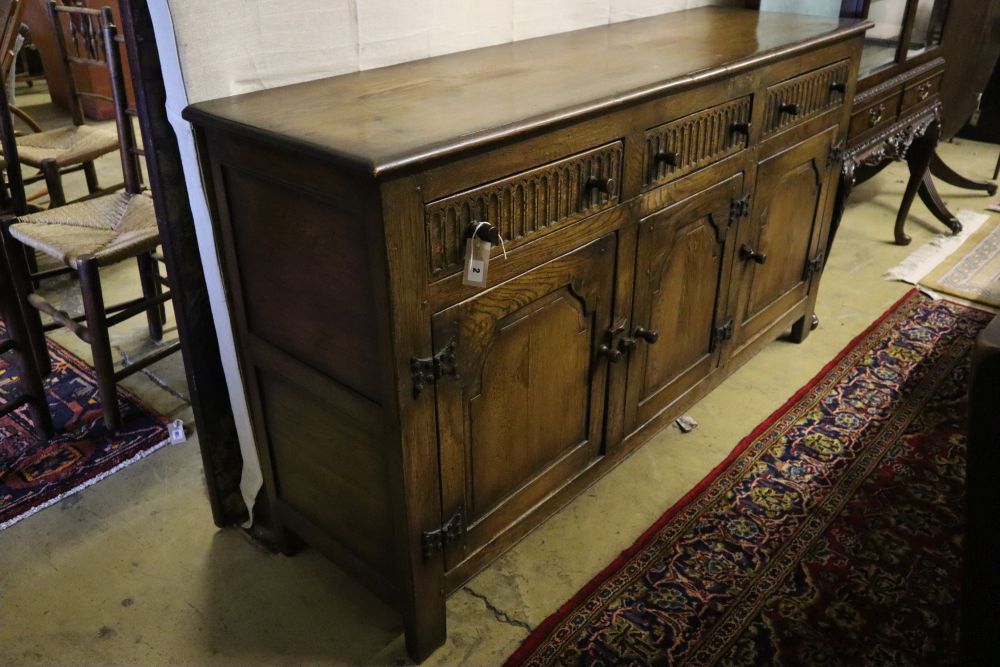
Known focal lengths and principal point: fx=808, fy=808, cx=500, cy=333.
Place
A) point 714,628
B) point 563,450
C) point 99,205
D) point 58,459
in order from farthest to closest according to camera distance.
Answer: point 99,205
point 58,459
point 563,450
point 714,628

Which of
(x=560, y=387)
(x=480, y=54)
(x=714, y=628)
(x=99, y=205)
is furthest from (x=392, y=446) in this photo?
(x=99, y=205)

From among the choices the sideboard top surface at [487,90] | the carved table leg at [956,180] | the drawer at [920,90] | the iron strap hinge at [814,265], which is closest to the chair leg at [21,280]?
the sideboard top surface at [487,90]

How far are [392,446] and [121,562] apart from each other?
32.2 inches

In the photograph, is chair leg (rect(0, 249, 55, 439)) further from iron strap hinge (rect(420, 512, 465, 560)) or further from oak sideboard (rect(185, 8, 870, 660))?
iron strap hinge (rect(420, 512, 465, 560))

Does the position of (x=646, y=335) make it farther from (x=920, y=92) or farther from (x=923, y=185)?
(x=923, y=185)

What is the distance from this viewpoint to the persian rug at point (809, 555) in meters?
1.50

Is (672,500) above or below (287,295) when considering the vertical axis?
below

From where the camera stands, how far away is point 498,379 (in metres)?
1.41

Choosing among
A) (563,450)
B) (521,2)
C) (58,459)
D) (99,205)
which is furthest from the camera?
(99,205)

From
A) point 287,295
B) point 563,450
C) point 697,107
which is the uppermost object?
point 697,107

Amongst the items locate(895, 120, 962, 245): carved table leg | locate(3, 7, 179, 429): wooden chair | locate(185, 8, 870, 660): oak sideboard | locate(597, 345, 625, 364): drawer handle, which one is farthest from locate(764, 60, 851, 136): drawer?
locate(3, 7, 179, 429): wooden chair

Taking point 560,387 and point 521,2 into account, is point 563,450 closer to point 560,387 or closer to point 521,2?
point 560,387

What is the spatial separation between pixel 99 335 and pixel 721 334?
1566 millimetres

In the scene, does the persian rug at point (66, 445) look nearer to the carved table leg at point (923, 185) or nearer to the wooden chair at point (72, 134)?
the wooden chair at point (72, 134)
